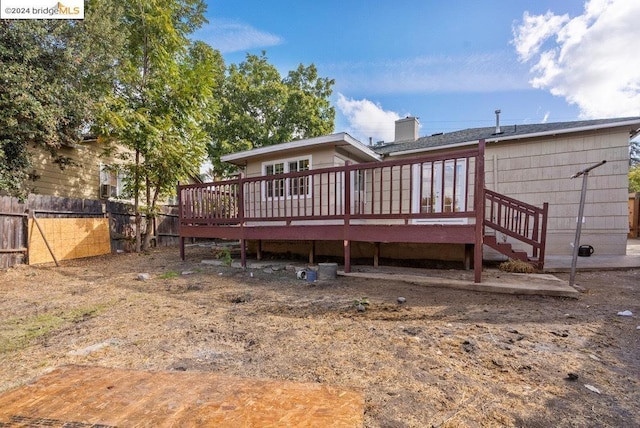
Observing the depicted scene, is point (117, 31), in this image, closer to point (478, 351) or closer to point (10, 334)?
point (10, 334)

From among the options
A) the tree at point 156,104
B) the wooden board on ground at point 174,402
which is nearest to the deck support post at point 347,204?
the wooden board on ground at point 174,402

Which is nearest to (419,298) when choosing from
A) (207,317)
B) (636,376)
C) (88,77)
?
(636,376)

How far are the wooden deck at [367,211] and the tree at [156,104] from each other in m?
2.02

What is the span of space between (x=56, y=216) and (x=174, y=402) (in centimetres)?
873

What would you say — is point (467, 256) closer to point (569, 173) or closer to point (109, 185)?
point (569, 173)

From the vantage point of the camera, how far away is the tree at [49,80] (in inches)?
276

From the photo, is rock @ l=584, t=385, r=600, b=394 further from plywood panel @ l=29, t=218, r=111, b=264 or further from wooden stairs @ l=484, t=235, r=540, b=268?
plywood panel @ l=29, t=218, r=111, b=264

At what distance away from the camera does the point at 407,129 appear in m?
11.3

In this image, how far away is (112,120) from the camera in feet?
25.6

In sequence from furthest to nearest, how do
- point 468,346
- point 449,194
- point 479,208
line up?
point 449,194
point 479,208
point 468,346

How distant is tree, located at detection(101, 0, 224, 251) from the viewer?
8.43 meters

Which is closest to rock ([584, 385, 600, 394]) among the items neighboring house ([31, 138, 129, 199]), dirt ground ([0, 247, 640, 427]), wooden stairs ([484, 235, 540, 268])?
dirt ground ([0, 247, 640, 427])

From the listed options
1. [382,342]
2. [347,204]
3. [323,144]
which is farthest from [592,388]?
[323,144]

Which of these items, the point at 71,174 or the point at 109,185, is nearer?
the point at 71,174
